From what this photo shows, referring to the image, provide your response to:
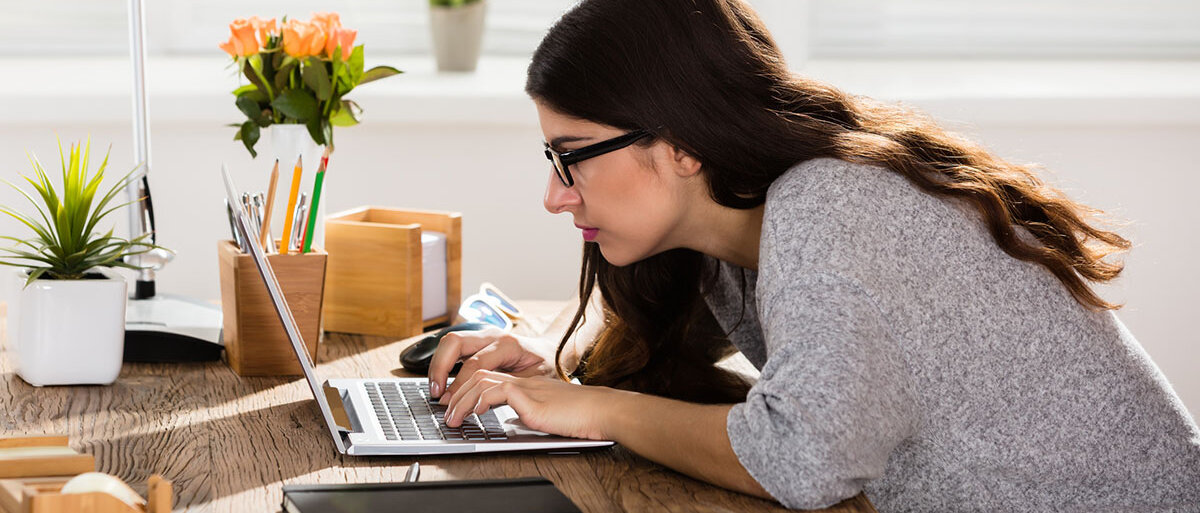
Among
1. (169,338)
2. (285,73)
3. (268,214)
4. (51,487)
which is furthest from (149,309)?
(51,487)

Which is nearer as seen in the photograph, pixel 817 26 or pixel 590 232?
pixel 590 232

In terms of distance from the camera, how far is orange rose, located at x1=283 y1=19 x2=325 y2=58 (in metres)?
1.49

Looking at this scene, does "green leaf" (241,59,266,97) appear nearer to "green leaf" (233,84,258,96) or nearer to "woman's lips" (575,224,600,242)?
"green leaf" (233,84,258,96)

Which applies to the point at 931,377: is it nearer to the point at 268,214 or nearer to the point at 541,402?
the point at 541,402

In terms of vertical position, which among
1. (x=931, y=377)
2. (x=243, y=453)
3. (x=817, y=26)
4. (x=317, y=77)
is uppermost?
(x=817, y=26)

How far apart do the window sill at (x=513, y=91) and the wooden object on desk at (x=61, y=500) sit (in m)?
1.43

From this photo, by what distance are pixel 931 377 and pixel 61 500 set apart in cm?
70

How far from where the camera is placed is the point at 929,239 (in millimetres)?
1076

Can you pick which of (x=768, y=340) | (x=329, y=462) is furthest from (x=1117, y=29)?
(x=329, y=462)

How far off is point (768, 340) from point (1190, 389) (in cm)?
197

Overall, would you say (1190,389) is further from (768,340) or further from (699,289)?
(768,340)

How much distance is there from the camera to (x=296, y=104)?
1537 mm

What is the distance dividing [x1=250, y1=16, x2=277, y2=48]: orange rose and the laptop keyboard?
491mm

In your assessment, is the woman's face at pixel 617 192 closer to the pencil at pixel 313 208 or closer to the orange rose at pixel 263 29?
the pencil at pixel 313 208
